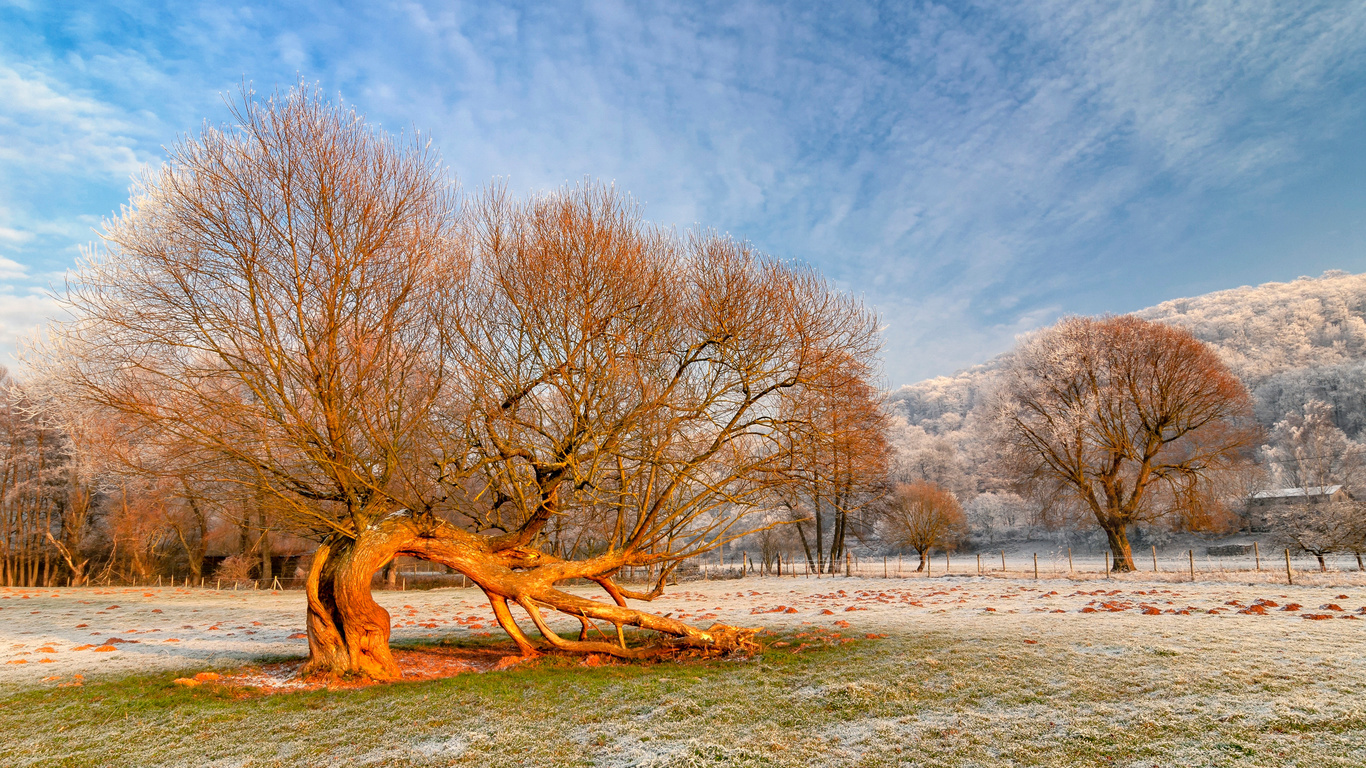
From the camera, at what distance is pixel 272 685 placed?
8305 mm

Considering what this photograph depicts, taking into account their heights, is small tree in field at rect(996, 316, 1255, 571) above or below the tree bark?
above

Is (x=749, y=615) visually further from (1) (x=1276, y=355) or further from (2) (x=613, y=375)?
(1) (x=1276, y=355)

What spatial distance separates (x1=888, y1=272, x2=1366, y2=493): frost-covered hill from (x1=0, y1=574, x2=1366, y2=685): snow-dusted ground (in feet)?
88.0

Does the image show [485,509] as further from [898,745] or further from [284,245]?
[898,745]

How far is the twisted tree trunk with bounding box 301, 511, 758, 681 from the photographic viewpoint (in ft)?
28.4

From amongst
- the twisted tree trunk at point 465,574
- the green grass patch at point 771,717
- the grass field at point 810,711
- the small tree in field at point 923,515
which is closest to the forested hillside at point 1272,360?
the small tree in field at point 923,515

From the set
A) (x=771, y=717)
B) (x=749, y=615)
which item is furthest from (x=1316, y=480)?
(x=771, y=717)

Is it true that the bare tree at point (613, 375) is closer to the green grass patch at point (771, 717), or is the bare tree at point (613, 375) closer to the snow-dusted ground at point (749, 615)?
the green grass patch at point (771, 717)

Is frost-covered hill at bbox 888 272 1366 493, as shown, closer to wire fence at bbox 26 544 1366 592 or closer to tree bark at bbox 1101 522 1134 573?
wire fence at bbox 26 544 1366 592

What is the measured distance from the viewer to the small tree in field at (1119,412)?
81.3ft

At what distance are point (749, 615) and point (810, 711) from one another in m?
9.44

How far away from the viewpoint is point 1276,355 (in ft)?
192

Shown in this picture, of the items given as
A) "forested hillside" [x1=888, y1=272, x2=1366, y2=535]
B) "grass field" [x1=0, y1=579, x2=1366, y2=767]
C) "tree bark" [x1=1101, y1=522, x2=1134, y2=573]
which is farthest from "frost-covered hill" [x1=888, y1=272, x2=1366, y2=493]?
"grass field" [x1=0, y1=579, x2=1366, y2=767]

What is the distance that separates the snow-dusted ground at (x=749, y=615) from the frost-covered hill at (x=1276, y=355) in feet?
88.0
